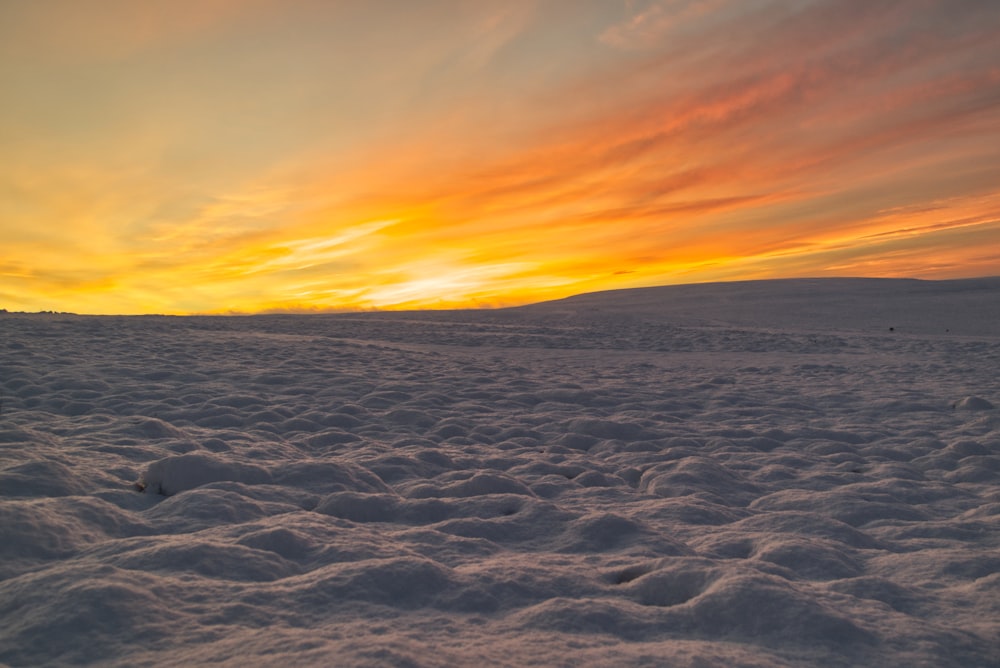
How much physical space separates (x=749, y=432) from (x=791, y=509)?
254 cm

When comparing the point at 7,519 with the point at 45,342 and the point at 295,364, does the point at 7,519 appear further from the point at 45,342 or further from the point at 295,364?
the point at 45,342

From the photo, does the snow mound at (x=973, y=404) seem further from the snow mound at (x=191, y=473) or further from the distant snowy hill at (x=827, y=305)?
the distant snowy hill at (x=827, y=305)

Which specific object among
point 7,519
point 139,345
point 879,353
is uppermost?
point 139,345

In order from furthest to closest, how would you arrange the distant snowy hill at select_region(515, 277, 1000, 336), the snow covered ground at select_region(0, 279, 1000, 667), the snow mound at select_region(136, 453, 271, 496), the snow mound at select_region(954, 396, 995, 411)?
the distant snowy hill at select_region(515, 277, 1000, 336)
the snow mound at select_region(954, 396, 995, 411)
the snow mound at select_region(136, 453, 271, 496)
the snow covered ground at select_region(0, 279, 1000, 667)

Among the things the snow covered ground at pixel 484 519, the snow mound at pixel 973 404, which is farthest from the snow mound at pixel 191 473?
the snow mound at pixel 973 404

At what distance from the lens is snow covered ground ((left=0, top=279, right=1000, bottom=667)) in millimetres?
2369

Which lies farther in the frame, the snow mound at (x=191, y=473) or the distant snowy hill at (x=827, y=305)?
the distant snowy hill at (x=827, y=305)

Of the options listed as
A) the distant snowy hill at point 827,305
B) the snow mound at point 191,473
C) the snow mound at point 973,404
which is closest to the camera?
the snow mound at point 191,473

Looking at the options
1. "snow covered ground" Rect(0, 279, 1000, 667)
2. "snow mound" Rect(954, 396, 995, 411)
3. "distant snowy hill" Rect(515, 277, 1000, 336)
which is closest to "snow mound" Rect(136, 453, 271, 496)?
"snow covered ground" Rect(0, 279, 1000, 667)

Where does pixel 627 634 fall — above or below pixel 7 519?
below

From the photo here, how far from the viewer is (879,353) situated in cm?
1446

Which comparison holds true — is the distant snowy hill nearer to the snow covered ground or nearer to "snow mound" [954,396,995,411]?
"snow mound" [954,396,995,411]

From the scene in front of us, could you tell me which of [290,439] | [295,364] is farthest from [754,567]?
[295,364]

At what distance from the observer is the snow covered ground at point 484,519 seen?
7.77 ft
